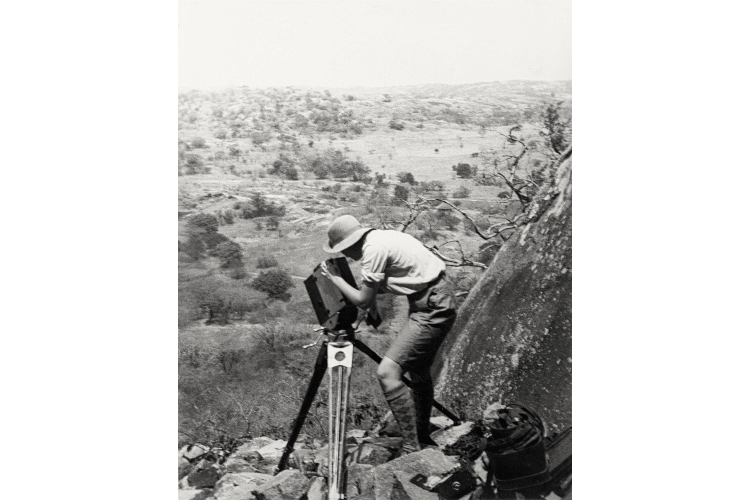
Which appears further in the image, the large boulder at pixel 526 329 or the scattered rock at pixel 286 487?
the large boulder at pixel 526 329

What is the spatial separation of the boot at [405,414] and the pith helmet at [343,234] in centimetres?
132

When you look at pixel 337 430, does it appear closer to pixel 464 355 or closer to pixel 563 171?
pixel 464 355

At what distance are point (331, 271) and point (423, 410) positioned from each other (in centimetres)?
145

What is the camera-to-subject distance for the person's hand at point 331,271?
7.51m

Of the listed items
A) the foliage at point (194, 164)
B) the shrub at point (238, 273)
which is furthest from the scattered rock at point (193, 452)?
the foliage at point (194, 164)

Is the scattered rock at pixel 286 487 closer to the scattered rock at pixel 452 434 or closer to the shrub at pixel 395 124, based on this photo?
the scattered rock at pixel 452 434

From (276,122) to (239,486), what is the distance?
3263 millimetres

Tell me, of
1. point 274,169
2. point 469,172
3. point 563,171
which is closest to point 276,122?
point 274,169

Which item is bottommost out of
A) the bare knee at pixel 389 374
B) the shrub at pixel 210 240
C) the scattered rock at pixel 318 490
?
the scattered rock at pixel 318 490

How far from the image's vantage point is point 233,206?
7.80 meters

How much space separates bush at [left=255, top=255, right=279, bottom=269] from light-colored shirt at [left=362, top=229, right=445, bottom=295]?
2.70 feet

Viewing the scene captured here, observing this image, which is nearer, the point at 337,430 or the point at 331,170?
the point at 337,430

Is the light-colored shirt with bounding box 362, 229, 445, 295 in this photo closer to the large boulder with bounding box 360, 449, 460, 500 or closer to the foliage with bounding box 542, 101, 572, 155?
the large boulder with bounding box 360, 449, 460, 500

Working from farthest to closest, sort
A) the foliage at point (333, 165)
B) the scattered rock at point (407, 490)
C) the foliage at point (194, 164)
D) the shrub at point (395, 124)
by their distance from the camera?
the shrub at point (395, 124)
the foliage at point (333, 165)
the foliage at point (194, 164)
the scattered rock at point (407, 490)
